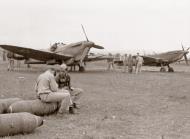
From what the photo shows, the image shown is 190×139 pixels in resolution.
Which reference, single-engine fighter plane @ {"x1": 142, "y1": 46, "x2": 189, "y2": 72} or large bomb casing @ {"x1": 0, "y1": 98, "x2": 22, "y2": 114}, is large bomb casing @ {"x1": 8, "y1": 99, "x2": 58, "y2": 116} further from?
single-engine fighter plane @ {"x1": 142, "y1": 46, "x2": 189, "y2": 72}

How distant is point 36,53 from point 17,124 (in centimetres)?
2243

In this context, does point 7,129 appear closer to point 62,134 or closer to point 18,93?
point 62,134

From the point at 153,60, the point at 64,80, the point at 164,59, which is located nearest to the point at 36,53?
the point at 153,60

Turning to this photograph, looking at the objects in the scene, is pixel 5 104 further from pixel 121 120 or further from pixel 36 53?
pixel 36 53

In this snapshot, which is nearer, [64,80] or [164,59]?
[64,80]

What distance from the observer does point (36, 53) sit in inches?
1172

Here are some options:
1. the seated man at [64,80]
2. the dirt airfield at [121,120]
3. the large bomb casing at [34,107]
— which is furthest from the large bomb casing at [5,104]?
the seated man at [64,80]

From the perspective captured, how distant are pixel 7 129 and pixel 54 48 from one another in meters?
25.0

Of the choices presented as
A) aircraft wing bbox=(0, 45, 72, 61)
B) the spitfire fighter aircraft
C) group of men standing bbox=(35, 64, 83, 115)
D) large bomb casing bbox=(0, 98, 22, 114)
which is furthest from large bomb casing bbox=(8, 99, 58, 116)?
the spitfire fighter aircraft

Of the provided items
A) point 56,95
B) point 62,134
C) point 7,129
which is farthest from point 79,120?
point 7,129

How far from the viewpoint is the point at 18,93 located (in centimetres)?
1478

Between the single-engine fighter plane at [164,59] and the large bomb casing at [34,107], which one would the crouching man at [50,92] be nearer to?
the large bomb casing at [34,107]

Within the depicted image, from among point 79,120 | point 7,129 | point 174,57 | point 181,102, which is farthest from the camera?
point 174,57

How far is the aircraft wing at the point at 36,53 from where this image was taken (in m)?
28.7
